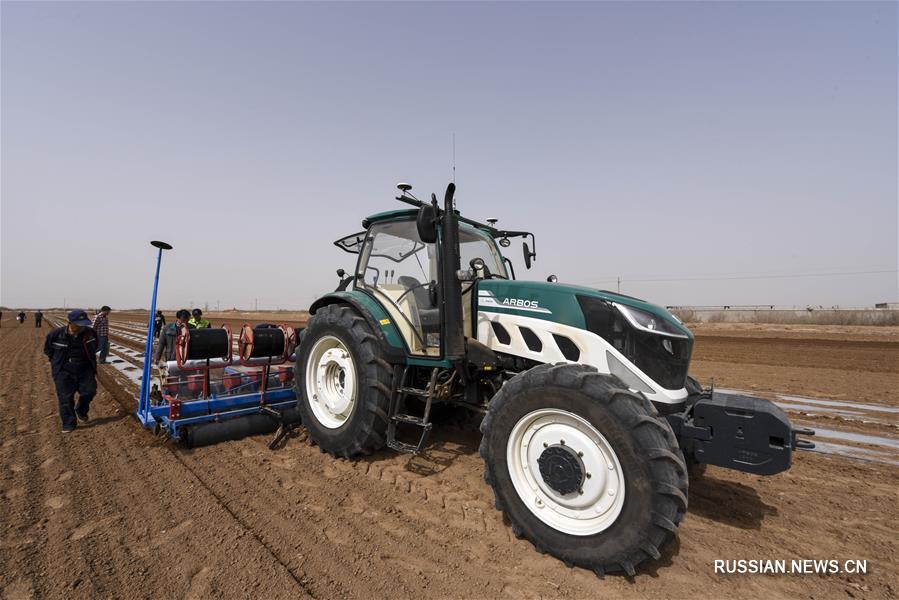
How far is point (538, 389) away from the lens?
2562mm

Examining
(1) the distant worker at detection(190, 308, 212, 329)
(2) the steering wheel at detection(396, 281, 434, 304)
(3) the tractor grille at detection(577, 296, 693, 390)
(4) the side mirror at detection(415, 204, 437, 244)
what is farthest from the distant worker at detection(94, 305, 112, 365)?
(3) the tractor grille at detection(577, 296, 693, 390)

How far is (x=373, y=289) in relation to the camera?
439 centimetres

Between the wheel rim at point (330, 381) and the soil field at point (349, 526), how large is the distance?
0.44 m

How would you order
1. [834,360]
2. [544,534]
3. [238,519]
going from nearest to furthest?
[544,534], [238,519], [834,360]

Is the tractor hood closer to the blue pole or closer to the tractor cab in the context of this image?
the tractor cab

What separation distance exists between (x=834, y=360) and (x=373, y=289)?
13744mm

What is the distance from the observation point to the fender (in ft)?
12.7

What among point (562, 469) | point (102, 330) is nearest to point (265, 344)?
point (562, 469)

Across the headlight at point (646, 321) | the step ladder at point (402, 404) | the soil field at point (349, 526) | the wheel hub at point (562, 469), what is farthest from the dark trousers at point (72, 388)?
the headlight at point (646, 321)

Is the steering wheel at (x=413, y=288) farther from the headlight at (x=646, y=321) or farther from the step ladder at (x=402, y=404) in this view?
the headlight at (x=646, y=321)

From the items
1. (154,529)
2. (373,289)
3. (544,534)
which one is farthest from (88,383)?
(544,534)

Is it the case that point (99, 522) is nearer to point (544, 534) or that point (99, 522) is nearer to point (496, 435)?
point (496, 435)

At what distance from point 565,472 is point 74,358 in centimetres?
625

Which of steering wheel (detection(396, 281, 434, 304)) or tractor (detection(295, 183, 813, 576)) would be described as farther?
steering wheel (detection(396, 281, 434, 304))
